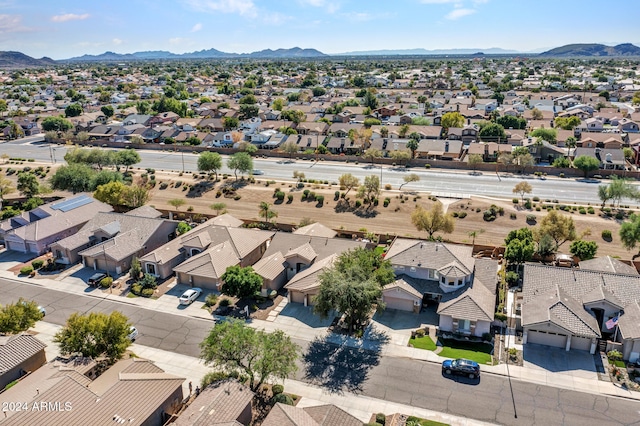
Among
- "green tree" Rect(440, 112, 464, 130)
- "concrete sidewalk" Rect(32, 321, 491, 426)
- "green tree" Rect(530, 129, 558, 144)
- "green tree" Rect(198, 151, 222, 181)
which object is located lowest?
"concrete sidewalk" Rect(32, 321, 491, 426)

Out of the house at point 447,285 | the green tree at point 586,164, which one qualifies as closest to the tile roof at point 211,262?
the house at point 447,285

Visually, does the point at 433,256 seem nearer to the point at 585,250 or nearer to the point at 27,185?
the point at 585,250

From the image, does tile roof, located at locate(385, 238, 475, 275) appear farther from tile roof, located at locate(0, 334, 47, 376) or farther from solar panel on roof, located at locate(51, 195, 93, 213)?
solar panel on roof, located at locate(51, 195, 93, 213)

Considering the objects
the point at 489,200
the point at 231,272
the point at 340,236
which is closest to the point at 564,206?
the point at 489,200

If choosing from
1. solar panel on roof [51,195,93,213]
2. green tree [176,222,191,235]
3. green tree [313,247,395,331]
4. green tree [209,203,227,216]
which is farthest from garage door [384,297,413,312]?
solar panel on roof [51,195,93,213]

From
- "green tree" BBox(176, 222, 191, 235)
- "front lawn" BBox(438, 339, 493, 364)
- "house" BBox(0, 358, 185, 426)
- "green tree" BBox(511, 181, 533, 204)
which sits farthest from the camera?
"green tree" BBox(511, 181, 533, 204)

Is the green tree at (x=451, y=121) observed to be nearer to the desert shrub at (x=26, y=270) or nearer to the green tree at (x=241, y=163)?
the green tree at (x=241, y=163)
